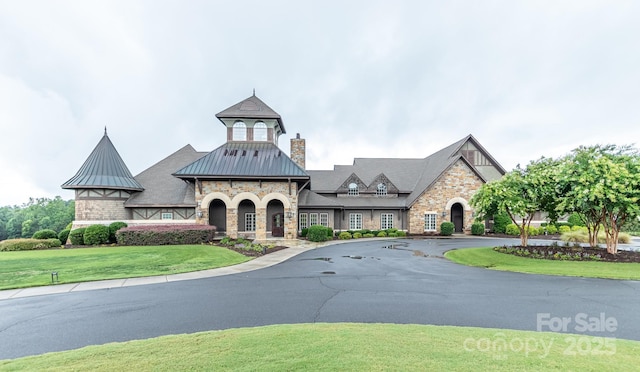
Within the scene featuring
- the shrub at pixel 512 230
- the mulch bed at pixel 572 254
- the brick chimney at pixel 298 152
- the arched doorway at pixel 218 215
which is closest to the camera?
the mulch bed at pixel 572 254

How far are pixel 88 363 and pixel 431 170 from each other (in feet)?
105

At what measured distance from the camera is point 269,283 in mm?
9828

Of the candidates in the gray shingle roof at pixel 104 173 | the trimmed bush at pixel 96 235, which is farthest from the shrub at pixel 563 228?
the trimmed bush at pixel 96 235

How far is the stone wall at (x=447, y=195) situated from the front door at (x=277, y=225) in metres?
13.0

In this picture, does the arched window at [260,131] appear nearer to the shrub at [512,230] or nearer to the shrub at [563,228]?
the shrub at [512,230]

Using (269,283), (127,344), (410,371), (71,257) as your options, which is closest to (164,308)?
(127,344)

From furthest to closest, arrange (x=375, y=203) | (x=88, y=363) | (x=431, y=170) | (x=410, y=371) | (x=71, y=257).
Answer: (x=431, y=170) < (x=375, y=203) < (x=71, y=257) < (x=88, y=363) < (x=410, y=371)

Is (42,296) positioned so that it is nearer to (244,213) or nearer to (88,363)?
(88,363)

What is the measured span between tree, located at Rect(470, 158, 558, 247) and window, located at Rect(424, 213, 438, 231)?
12444mm

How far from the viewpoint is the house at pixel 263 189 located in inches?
888

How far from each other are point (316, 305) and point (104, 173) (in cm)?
2329

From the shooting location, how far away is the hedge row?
18891mm

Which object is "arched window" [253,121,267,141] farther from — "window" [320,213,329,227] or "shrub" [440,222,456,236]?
"shrub" [440,222,456,236]

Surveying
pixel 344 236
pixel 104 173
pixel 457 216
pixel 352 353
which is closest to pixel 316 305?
pixel 352 353
